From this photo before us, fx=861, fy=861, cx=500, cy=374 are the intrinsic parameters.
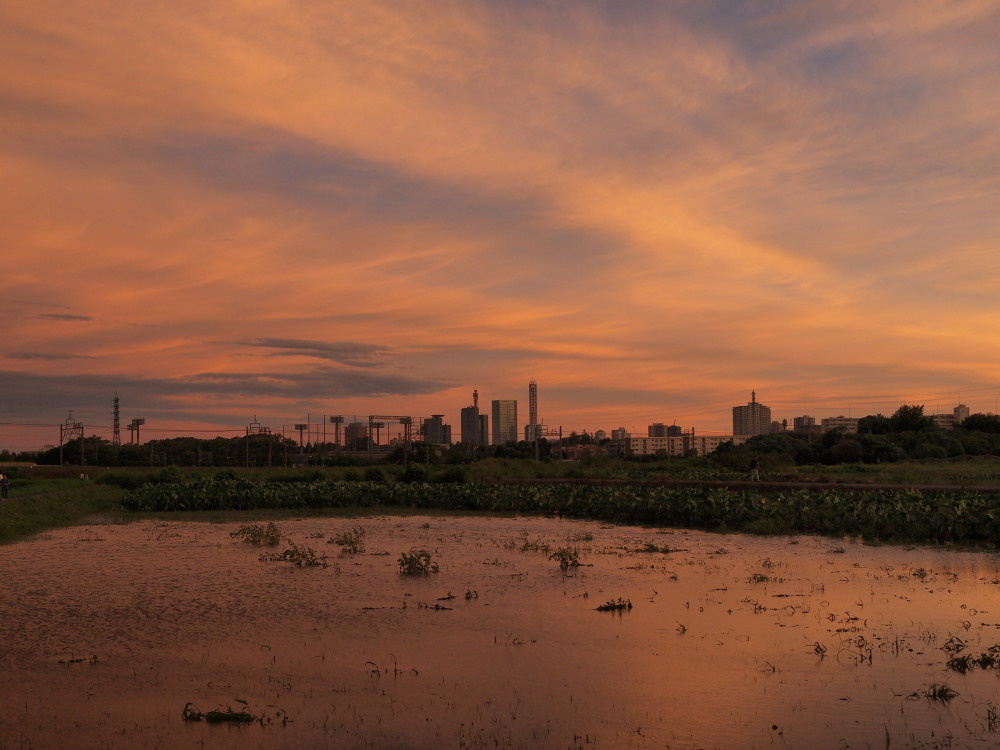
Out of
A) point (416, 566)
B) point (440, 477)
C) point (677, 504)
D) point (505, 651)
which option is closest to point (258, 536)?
point (416, 566)

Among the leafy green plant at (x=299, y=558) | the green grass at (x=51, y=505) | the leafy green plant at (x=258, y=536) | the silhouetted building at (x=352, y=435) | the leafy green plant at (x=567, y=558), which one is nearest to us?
the leafy green plant at (x=567, y=558)

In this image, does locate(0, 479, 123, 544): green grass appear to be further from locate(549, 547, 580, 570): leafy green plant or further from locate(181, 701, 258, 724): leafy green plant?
locate(181, 701, 258, 724): leafy green plant

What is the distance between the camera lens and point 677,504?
29.4m

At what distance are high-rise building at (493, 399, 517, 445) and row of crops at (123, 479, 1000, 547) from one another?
306 feet

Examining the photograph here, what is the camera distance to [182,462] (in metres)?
75.9

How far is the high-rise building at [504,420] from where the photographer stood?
13538 cm

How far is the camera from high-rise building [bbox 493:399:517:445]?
444ft

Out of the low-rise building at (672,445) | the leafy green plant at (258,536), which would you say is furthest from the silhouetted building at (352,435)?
the leafy green plant at (258,536)

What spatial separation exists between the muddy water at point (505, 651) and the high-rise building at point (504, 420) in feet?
Result: 378

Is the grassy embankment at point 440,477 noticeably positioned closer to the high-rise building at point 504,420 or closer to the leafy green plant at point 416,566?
the leafy green plant at point 416,566


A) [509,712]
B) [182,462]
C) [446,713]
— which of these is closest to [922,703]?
[509,712]

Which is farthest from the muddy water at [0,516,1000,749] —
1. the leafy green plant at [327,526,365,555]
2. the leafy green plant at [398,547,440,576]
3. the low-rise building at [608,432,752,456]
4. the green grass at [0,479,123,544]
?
the low-rise building at [608,432,752,456]

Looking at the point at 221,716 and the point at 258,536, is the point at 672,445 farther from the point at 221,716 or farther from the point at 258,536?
the point at 221,716

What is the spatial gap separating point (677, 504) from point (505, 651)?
19.1 meters
